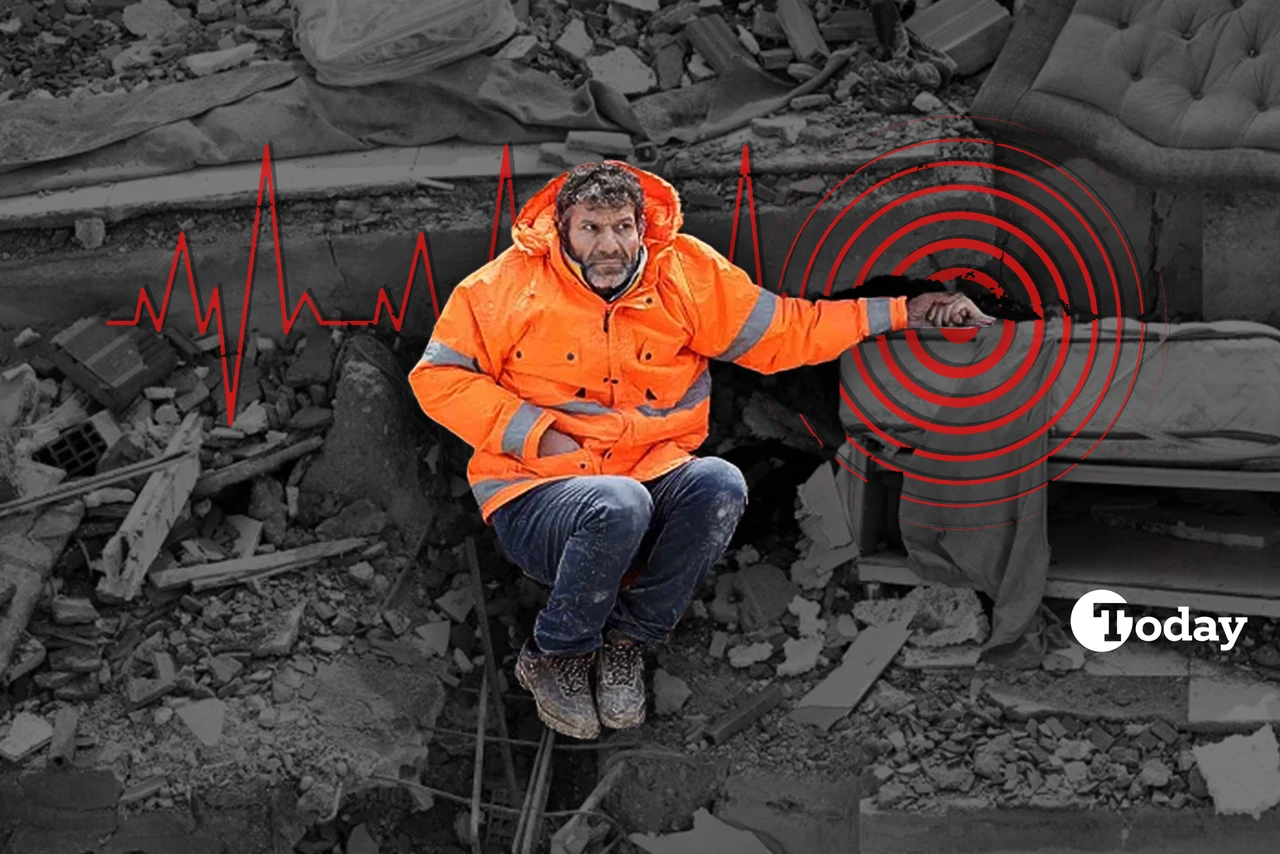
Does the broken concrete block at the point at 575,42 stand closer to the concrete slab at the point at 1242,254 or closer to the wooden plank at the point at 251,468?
the wooden plank at the point at 251,468

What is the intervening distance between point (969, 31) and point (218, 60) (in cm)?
256

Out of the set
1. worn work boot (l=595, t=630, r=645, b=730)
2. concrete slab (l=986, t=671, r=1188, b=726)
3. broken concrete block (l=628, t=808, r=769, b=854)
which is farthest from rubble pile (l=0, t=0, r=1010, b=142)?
broken concrete block (l=628, t=808, r=769, b=854)

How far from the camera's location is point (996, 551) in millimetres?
6332

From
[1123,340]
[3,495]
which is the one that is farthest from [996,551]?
[3,495]

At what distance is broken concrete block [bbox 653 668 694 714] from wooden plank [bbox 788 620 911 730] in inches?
13.1

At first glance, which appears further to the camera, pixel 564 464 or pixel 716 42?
pixel 716 42

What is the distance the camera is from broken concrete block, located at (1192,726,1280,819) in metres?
6.11

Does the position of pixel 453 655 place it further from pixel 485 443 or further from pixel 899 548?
pixel 899 548

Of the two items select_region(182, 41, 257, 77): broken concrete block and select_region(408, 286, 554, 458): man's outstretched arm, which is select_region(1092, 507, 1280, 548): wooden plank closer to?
select_region(408, 286, 554, 458): man's outstretched arm

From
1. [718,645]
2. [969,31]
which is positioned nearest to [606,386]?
[718,645]

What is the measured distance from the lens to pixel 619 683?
6.30 m

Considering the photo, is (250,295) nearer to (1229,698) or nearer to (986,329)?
(986,329)

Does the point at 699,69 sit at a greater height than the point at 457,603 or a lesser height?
greater

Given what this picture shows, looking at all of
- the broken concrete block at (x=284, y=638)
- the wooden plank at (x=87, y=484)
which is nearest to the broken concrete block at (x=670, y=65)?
the wooden plank at (x=87, y=484)
